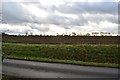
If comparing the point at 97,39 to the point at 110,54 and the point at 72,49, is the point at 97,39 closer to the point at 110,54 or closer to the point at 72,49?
the point at 72,49

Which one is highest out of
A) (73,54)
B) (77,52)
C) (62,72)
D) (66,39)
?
(66,39)

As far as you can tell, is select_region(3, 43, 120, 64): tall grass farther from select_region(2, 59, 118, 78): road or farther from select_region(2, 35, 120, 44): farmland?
select_region(2, 59, 118, 78): road

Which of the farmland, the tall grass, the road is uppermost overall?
the farmland

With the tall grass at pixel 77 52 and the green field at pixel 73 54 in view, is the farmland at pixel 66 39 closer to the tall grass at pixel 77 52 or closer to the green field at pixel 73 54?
the tall grass at pixel 77 52

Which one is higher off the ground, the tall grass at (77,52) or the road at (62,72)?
the tall grass at (77,52)

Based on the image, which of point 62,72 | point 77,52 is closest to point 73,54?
point 77,52

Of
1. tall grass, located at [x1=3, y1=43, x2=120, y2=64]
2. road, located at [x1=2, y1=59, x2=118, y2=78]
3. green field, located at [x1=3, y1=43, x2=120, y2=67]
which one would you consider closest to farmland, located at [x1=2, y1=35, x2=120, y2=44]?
tall grass, located at [x1=3, y1=43, x2=120, y2=64]

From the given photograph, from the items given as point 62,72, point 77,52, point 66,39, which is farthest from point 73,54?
point 62,72

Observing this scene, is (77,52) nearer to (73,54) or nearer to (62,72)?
(73,54)

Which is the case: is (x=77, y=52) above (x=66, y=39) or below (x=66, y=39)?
below

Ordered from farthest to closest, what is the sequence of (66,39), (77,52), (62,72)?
(66,39)
(77,52)
(62,72)

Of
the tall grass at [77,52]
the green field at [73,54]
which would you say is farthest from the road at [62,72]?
the tall grass at [77,52]

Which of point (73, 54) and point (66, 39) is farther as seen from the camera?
point (66, 39)

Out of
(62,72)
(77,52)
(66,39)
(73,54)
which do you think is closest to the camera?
(62,72)
